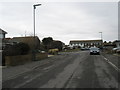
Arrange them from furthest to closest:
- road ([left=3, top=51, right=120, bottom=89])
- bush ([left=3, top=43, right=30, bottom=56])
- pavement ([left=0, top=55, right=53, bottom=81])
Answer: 1. bush ([left=3, top=43, right=30, bottom=56])
2. pavement ([left=0, top=55, right=53, bottom=81])
3. road ([left=3, top=51, right=120, bottom=89])

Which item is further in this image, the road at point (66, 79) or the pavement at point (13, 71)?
the pavement at point (13, 71)

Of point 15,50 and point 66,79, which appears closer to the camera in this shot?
point 66,79

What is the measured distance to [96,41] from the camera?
142 meters

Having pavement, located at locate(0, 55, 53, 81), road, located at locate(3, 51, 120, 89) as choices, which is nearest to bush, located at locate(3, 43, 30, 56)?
pavement, located at locate(0, 55, 53, 81)

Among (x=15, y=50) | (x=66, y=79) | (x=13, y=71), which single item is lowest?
(x=13, y=71)

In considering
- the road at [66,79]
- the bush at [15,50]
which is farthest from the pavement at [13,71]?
the bush at [15,50]

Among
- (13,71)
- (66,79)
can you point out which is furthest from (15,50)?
(66,79)

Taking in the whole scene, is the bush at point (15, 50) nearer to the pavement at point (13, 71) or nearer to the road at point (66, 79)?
the pavement at point (13, 71)

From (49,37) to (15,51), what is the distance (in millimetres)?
67679

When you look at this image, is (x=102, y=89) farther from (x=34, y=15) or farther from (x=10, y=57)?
(x=34, y=15)

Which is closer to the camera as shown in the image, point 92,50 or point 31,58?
point 31,58

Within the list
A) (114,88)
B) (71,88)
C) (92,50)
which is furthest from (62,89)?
(92,50)

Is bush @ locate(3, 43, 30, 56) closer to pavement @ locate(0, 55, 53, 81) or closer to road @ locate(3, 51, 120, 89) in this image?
pavement @ locate(0, 55, 53, 81)

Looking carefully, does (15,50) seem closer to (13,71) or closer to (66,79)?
(13,71)
